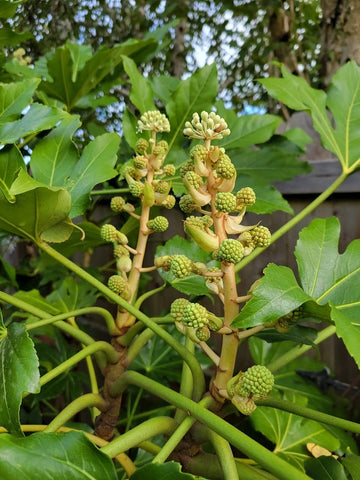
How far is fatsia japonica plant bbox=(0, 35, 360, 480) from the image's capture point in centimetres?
49

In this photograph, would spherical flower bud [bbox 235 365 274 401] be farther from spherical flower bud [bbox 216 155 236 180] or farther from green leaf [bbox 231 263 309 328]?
spherical flower bud [bbox 216 155 236 180]

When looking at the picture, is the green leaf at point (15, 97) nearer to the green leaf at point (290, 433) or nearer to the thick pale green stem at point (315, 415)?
the thick pale green stem at point (315, 415)

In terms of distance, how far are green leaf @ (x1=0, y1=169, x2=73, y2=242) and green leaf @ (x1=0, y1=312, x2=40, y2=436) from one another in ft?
0.51

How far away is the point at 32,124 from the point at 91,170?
0.37 ft

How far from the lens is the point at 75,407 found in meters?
0.62

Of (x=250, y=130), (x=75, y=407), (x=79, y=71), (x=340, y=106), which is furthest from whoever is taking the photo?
(x=79, y=71)

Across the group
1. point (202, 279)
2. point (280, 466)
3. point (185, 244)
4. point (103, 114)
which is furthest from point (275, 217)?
point (103, 114)

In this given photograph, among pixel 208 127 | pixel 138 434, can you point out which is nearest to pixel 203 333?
pixel 138 434

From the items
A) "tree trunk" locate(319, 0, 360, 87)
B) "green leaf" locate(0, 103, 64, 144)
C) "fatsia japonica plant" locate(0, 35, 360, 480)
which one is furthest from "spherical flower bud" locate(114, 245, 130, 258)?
"tree trunk" locate(319, 0, 360, 87)

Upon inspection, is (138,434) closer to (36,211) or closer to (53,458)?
(53,458)

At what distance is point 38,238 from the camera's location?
671mm

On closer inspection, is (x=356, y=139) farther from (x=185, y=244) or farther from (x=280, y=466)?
(x=280, y=466)

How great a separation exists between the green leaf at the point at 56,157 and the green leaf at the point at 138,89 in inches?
7.8

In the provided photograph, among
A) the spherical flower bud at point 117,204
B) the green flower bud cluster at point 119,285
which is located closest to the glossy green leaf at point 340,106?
the spherical flower bud at point 117,204
